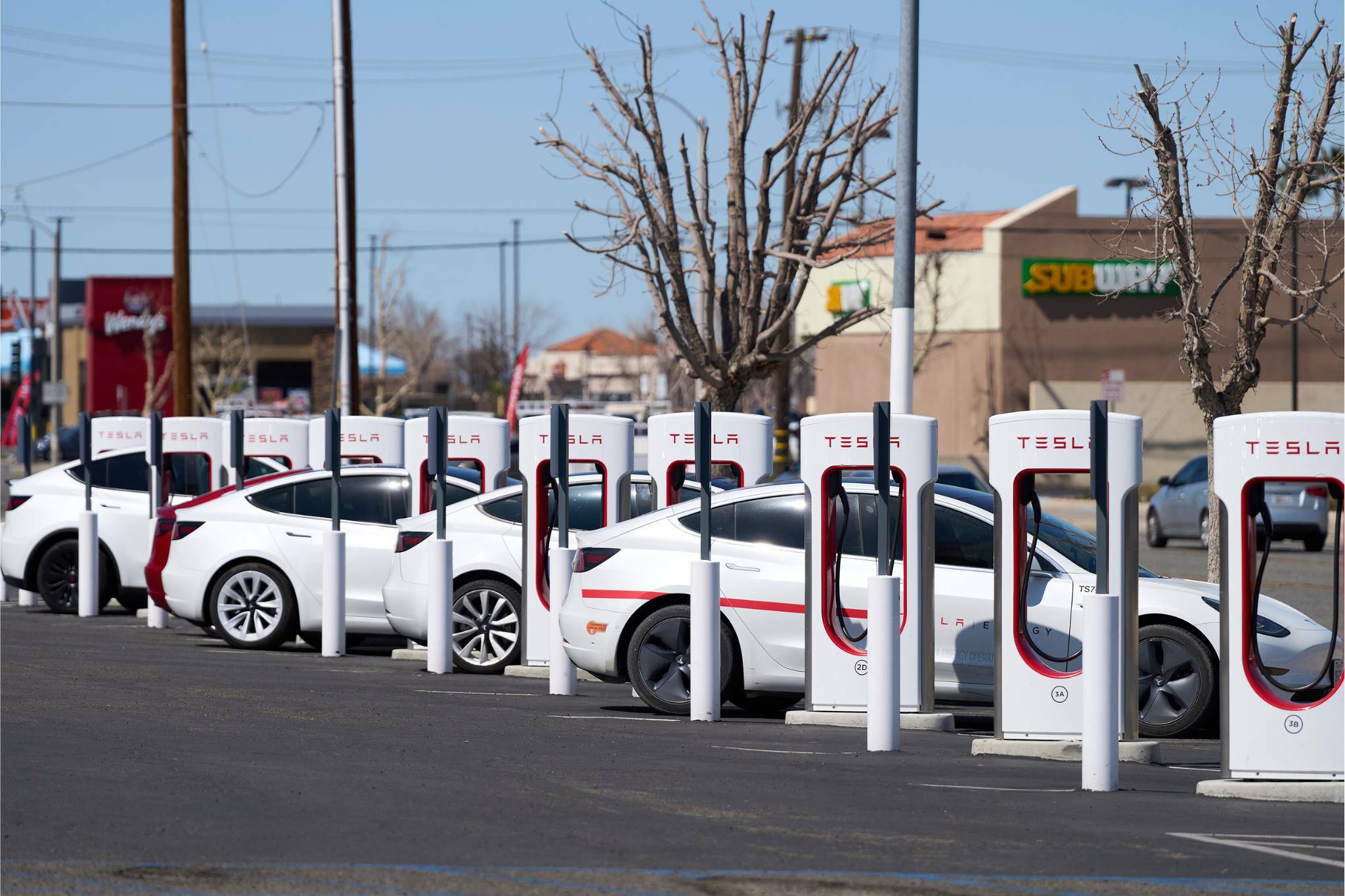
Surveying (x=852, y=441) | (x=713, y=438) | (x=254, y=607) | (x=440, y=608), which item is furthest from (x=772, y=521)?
(x=254, y=607)

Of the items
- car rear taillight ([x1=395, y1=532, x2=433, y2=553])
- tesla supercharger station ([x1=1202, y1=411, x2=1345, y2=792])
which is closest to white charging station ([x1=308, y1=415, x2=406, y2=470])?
car rear taillight ([x1=395, y1=532, x2=433, y2=553])

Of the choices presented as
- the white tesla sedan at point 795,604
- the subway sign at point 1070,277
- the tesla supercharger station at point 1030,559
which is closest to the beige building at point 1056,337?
Result: the subway sign at point 1070,277

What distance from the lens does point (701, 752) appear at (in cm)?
893

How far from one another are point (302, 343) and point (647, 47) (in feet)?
170

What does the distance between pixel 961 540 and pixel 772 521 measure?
121 cm

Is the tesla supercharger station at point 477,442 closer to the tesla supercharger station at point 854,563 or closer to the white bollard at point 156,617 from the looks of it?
the white bollard at point 156,617

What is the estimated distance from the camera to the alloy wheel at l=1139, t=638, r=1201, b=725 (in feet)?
32.4

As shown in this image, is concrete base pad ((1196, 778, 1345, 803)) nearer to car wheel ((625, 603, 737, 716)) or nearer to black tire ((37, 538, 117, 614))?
car wheel ((625, 603, 737, 716))

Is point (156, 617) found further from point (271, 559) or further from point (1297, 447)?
point (1297, 447)

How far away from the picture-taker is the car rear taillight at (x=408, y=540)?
1274 cm

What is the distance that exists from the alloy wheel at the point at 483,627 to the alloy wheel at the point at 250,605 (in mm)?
2093

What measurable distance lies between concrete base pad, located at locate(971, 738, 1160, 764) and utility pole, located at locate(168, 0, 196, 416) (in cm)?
1808

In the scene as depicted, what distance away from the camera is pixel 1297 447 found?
7816mm

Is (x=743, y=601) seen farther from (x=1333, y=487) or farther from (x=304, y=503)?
(x=304, y=503)
